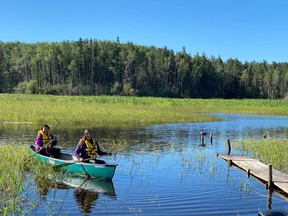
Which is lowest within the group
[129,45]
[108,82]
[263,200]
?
[263,200]

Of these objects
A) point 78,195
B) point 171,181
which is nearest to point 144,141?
point 171,181

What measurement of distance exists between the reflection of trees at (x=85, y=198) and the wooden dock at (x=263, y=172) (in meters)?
6.62

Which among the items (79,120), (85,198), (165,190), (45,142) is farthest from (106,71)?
(85,198)

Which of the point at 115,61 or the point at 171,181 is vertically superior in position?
the point at 115,61

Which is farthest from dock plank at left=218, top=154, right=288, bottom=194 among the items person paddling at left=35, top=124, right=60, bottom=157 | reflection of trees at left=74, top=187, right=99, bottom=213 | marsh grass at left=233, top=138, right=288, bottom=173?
person paddling at left=35, top=124, right=60, bottom=157

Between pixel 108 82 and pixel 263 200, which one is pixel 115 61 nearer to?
pixel 108 82

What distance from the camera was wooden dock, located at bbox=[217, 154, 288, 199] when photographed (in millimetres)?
15164

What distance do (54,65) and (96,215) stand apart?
9964 cm

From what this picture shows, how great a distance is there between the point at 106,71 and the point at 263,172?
9669 centimetres

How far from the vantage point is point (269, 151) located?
2272cm

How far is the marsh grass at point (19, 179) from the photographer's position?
10.8m

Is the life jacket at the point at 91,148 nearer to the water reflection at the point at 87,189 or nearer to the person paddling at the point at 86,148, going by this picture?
the person paddling at the point at 86,148

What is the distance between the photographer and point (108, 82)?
368 feet

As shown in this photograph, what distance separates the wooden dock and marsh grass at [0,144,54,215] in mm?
8325
